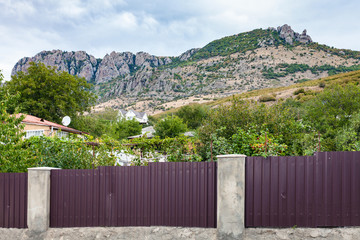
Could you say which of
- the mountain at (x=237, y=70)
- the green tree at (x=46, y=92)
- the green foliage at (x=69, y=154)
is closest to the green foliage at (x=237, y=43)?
the mountain at (x=237, y=70)

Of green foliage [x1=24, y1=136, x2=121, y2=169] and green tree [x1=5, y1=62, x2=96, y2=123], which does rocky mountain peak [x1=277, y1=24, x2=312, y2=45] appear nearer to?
green tree [x1=5, y1=62, x2=96, y2=123]

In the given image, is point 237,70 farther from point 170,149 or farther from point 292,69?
point 170,149

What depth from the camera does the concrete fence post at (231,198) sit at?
4895mm

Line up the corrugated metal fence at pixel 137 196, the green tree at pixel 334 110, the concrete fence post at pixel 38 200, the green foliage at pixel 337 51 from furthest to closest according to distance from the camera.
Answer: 1. the green foliage at pixel 337 51
2. the green tree at pixel 334 110
3. the concrete fence post at pixel 38 200
4. the corrugated metal fence at pixel 137 196

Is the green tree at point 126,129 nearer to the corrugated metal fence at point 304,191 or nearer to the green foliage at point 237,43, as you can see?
the corrugated metal fence at point 304,191

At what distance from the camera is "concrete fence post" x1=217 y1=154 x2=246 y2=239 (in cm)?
489

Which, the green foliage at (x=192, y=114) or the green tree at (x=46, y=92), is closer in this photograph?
the green tree at (x=46, y=92)

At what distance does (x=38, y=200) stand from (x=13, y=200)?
89 cm

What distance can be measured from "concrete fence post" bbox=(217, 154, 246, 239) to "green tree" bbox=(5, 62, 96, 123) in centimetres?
2746

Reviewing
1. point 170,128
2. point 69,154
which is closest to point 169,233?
point 69,154

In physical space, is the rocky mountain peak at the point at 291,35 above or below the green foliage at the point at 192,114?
above

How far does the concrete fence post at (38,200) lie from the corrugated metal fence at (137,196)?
0.15 meters

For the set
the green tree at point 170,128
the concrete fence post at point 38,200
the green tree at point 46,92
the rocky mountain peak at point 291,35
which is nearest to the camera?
the concrete fence post at point 38,200

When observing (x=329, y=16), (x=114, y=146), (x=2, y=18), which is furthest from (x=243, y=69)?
(x=114, y=146)
